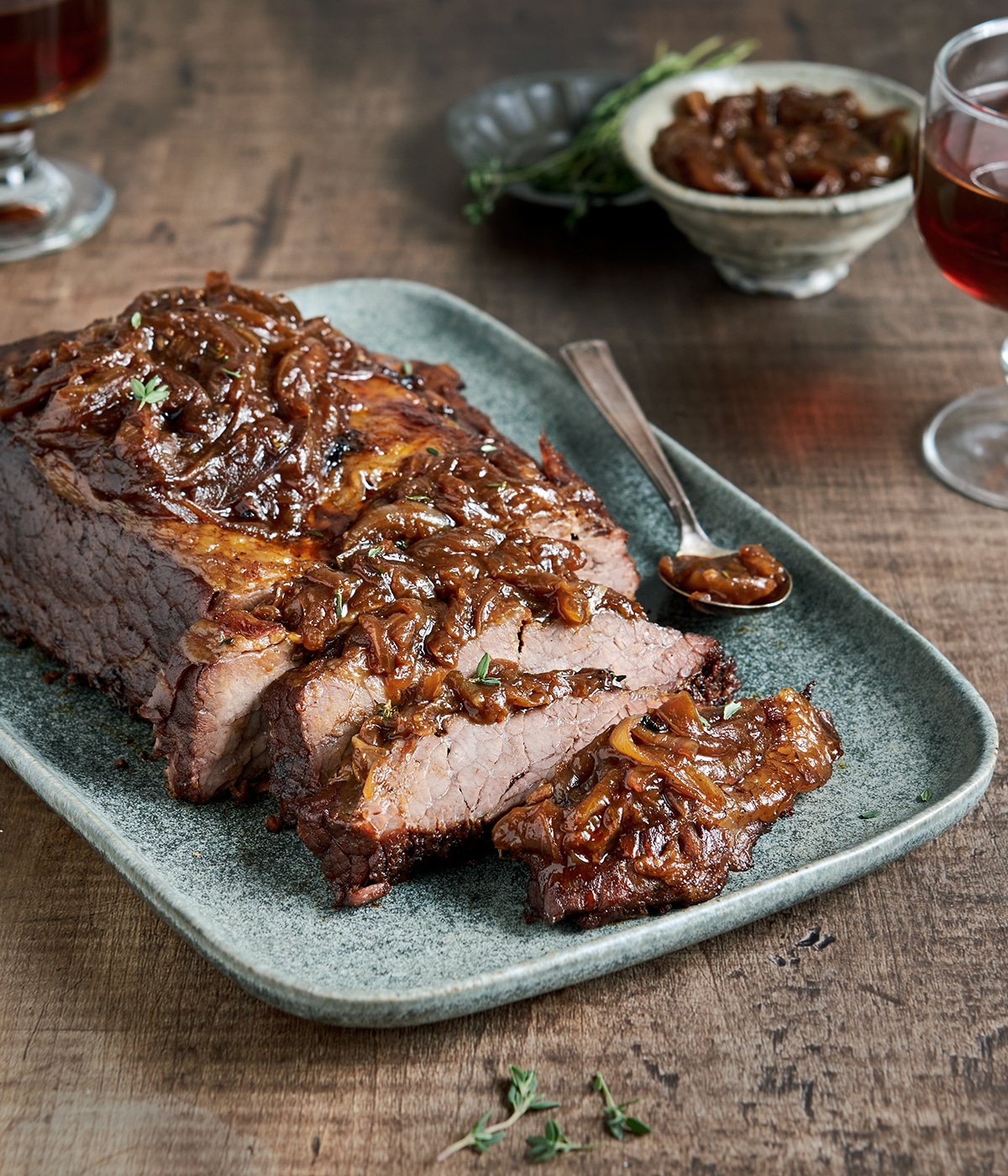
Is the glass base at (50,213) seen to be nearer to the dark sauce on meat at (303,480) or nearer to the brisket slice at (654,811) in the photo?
the dark sauce on meat at (303,480)

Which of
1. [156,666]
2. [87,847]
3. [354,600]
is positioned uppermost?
[354,600]

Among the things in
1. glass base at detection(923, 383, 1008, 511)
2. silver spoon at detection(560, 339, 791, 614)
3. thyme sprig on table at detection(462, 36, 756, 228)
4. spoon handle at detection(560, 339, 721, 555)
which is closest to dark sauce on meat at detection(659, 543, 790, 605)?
silver spoon at detection(560, 339, 791, 614)

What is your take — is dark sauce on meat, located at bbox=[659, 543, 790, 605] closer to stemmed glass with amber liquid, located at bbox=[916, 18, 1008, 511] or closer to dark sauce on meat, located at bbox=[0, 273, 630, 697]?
dark sauce on meat, located at bbox=[0, 273, 630, 697]

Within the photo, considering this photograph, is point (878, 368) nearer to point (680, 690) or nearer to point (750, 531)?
point (750, 531)

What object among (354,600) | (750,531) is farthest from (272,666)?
(750,531)

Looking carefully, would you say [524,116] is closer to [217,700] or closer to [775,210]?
[775,210]

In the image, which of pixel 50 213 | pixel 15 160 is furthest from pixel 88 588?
pixel 15 160
